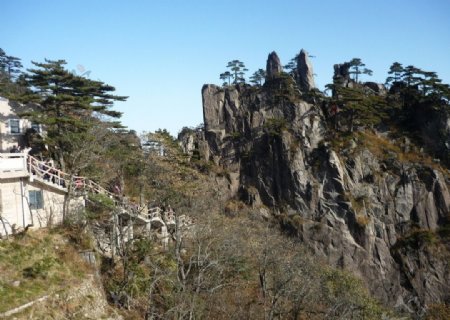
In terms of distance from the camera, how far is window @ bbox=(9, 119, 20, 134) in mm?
34044

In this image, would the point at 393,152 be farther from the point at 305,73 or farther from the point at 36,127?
the point at 36,127

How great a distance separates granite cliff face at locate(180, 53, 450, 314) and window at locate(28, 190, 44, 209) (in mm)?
29408

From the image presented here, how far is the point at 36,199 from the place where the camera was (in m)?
24.0

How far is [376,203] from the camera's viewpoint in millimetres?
49875

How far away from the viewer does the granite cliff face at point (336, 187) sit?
46.4 meters

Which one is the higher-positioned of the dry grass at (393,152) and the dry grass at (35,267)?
the dry grass at (393,152)

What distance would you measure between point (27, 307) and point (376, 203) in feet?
138

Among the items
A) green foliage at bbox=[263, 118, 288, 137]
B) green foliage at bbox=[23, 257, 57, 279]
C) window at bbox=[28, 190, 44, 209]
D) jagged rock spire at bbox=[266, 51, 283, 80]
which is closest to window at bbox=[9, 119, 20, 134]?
window at bbox=[28, 190, 44, 209]

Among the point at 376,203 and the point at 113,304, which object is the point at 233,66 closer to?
the point at 376,203

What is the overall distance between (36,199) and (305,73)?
45.9m

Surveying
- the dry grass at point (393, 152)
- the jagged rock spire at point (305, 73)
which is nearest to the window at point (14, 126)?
the jagged rock spire at point (305, 73)

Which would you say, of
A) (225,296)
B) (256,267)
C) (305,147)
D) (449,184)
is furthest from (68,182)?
(449,184)

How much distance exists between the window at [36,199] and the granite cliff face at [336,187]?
29.4 metres

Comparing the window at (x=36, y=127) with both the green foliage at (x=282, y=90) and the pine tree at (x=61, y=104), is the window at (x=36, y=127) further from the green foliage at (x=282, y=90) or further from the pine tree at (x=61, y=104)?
the green foliage at (x=282, y=90)
